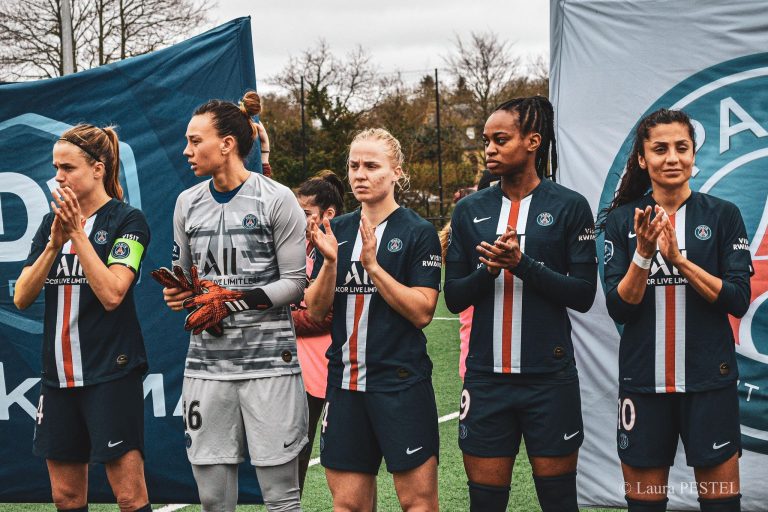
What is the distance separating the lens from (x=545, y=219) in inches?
134

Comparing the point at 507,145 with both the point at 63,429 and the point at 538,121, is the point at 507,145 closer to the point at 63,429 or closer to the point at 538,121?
the point at 538,121

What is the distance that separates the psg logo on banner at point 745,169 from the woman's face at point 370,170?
1.84 m

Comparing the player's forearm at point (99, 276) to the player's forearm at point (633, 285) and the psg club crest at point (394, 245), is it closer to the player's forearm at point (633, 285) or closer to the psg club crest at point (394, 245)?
the psg club crest at point (394, 245)

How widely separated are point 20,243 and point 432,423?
2.83 metres

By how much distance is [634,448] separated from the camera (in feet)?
11.3

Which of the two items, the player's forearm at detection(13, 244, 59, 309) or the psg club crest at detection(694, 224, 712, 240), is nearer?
the psg club crest at detection(694, 224, 712, 240)

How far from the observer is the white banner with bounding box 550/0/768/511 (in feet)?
14.4

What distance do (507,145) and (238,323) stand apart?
128cm

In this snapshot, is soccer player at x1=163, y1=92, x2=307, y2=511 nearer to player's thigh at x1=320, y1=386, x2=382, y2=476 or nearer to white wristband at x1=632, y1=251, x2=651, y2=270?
player's thigh at x1=320, y1=386, x2=382, y2=476

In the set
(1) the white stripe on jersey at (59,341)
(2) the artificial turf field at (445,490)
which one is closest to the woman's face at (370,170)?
(1) the white stripe on jersey at (59,341)

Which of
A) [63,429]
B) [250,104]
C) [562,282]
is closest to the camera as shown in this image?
[562,282]

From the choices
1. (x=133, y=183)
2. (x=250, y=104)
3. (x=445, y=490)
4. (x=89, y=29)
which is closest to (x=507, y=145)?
(x=250, y=104)

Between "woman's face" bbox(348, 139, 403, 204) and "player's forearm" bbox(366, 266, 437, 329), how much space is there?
1.12ft

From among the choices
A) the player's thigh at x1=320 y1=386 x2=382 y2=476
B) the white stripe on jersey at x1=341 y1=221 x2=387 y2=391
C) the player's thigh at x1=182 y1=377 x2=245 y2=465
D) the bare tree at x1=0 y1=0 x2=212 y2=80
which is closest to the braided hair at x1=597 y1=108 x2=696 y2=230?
the white stripe on jersey at x1=341 y1=221 x2=387 y2=391
